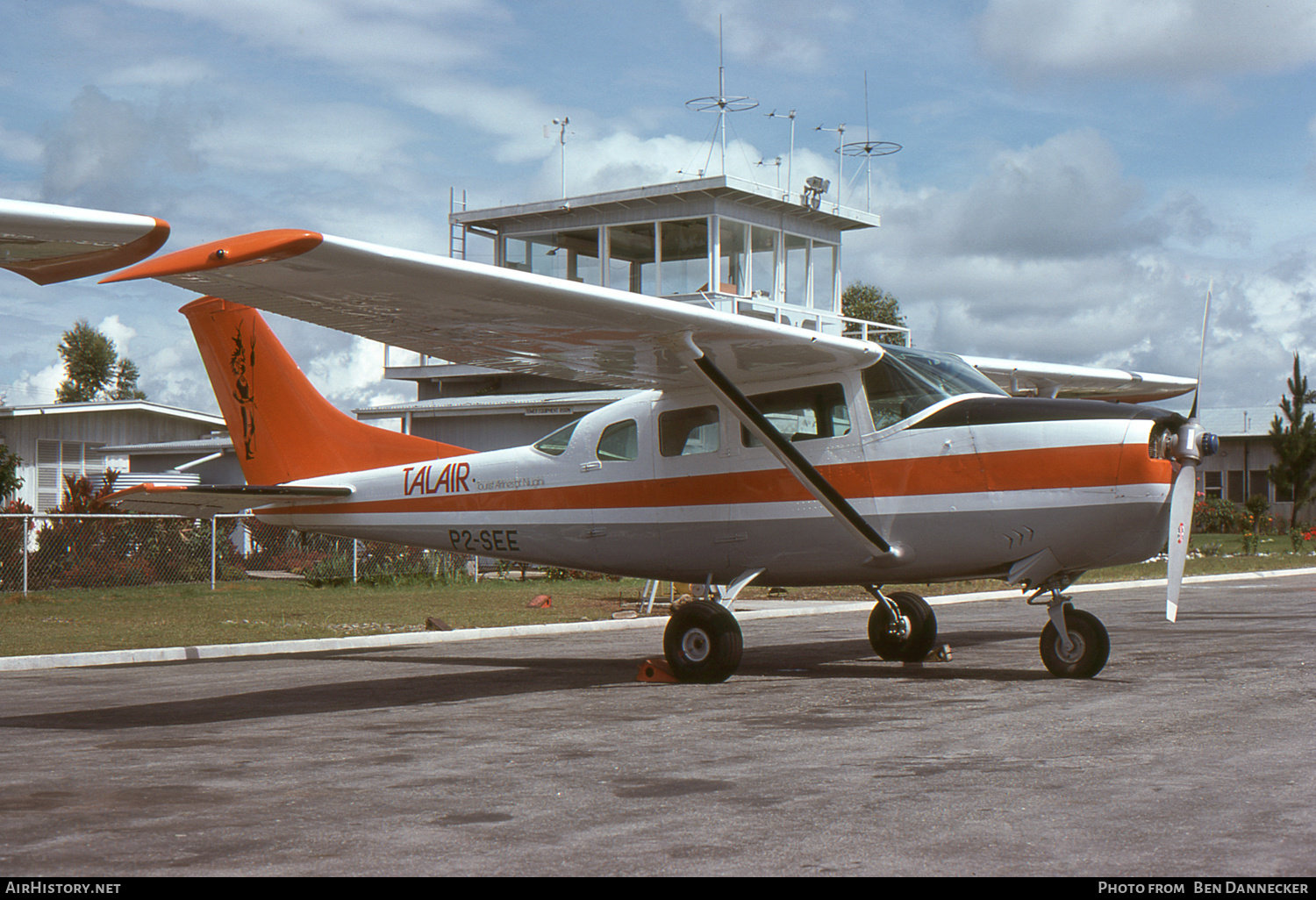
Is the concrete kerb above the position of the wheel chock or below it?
below

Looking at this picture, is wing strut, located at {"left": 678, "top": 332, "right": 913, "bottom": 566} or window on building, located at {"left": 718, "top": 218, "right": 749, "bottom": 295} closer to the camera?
wing strut, located at {"left": 678, "top": 332, "right": 913, "bottom": 566}

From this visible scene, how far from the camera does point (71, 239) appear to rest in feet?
19.2

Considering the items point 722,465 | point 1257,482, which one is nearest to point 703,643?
point 722,465

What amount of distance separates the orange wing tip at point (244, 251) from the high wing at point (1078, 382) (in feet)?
26.4

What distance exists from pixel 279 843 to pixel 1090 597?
18.5 m

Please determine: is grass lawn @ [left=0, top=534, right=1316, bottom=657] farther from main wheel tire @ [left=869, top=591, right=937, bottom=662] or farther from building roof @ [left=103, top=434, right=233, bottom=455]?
building roof @ [left=103, top=434, right=233, bottom=455]

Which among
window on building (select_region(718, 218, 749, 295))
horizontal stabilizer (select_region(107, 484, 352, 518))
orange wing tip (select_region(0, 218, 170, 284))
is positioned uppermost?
window on building (select_region(718, 218, 749, 295))

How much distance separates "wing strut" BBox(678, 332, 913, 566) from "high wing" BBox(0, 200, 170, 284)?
4681mm

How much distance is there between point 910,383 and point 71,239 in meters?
6.45

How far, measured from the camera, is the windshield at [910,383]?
393 inches

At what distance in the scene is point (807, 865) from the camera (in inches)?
166

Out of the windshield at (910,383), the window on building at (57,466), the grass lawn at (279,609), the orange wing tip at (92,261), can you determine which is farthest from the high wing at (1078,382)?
the window on building at (57,466)

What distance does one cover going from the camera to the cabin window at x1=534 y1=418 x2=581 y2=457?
38.7 ft

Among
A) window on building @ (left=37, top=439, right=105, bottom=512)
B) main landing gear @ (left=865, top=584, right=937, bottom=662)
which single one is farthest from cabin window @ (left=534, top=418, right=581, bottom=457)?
window on building @ (left=37, top=439, right=105, bottom=512)
